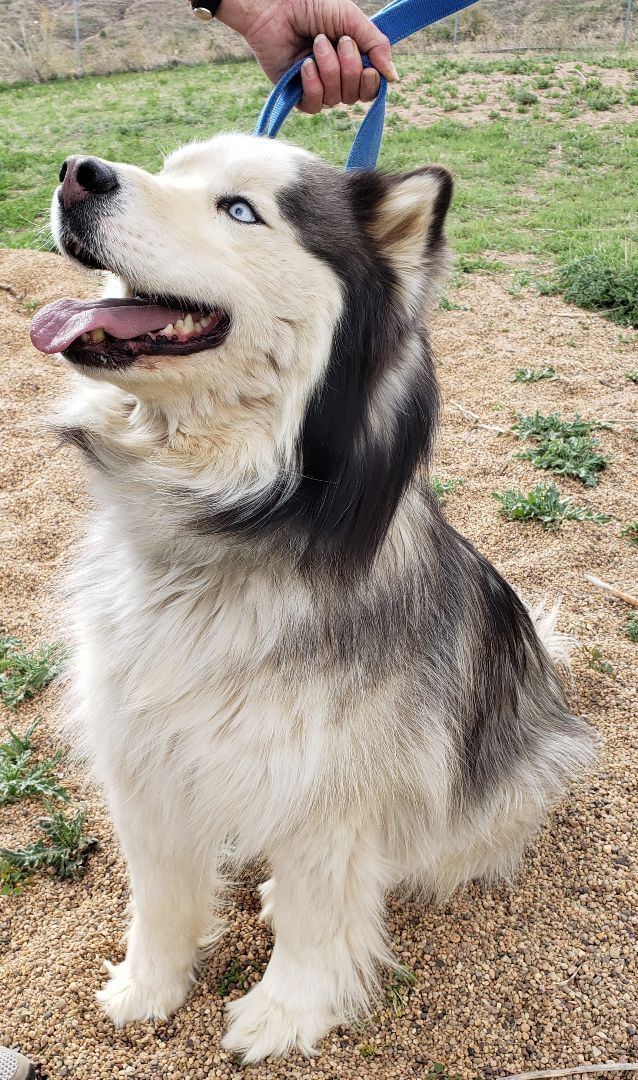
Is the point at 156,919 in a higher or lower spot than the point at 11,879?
higher

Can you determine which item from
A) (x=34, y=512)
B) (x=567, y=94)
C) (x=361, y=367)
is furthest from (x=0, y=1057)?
(x=567, y=94)

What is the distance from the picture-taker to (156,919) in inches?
83.7

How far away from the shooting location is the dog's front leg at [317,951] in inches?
77.4

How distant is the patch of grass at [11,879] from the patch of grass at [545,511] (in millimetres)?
2756

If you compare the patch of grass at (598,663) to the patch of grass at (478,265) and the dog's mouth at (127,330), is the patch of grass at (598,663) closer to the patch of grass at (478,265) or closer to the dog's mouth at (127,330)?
the dog's mouth at (127,330)

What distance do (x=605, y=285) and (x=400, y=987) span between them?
19.8ft

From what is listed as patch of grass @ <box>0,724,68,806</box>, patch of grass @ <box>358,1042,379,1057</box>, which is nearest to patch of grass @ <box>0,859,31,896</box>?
patch of grass @ <box>0,724,68,806</box>

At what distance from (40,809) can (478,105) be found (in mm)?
13384

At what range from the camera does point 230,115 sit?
40.5 feet

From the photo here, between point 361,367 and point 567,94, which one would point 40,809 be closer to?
point 361,367

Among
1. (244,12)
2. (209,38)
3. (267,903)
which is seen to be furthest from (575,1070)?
(209,38)

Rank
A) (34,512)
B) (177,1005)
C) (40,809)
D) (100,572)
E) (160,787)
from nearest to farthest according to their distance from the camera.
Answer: (160,787)
(100,572)
(177,1005)
(40,809)
(34,512)

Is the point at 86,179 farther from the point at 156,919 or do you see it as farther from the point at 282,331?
the point at 156,919

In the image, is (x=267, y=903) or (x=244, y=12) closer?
(x=267, y=903)
